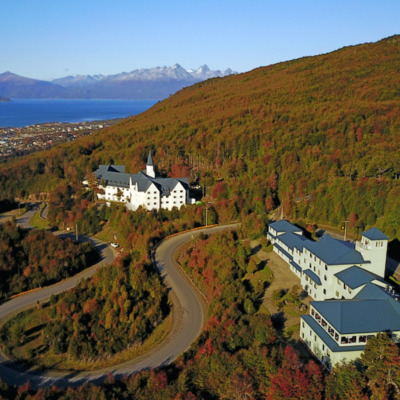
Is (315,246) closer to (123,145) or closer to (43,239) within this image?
(43,239)

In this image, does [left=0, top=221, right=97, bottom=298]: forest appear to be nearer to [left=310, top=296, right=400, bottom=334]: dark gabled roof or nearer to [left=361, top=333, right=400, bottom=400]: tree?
[left=310, top=296, right=400, bottom=334]: dark gabled roof

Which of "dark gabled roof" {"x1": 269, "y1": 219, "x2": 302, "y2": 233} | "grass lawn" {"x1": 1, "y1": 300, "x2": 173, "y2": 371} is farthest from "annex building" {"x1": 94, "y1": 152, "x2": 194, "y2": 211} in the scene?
"grass lawn" {"x1": 1, "y1": 300, "x2": 173, "y2": 371}

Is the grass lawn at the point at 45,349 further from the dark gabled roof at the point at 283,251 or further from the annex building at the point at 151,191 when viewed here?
the annex building at the point at 151,191

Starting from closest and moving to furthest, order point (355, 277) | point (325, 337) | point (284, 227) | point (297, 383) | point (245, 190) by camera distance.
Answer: point (297, 383) < point (325, 337) < point (355, 277) < point (284, 227) < point (245, 190)

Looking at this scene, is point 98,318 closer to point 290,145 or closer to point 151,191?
point 151,191

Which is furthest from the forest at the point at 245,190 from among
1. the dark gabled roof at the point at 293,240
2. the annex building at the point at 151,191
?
the dark gabled roof at the point at 293,240

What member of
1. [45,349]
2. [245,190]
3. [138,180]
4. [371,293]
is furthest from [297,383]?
[138,180]
